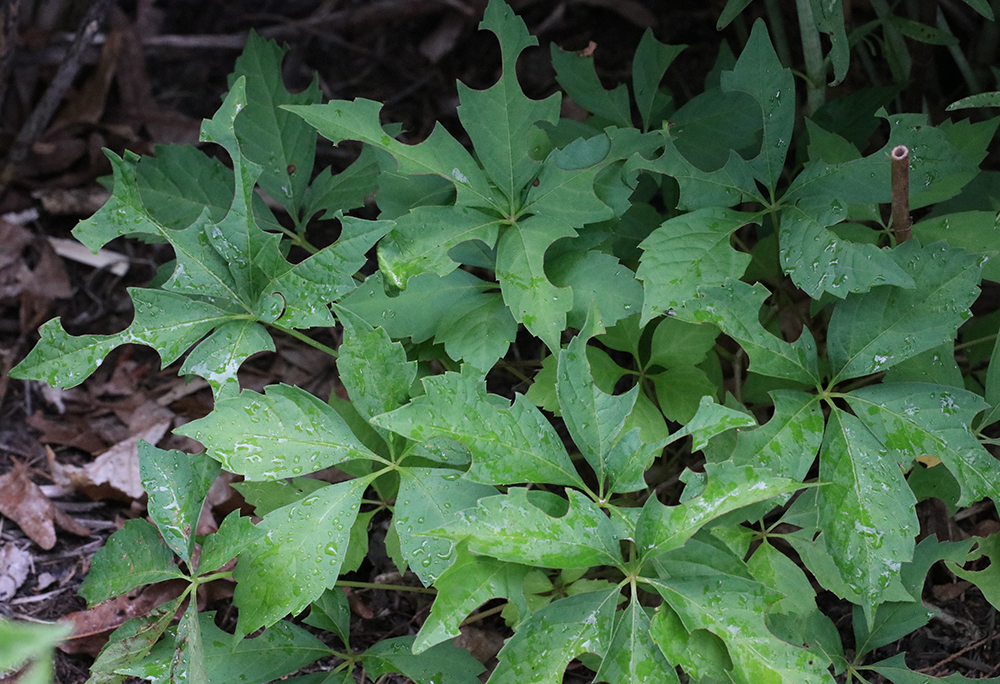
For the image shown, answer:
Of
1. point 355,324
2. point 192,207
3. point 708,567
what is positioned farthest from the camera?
point 192,207

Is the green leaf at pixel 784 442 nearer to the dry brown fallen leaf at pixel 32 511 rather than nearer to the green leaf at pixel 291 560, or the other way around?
the green leaf at pixel 291 560

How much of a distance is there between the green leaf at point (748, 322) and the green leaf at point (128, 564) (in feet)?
3.41

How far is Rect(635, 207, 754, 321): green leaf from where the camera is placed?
4.57ft

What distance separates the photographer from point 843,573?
129 centimetres

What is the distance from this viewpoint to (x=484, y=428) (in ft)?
4.17

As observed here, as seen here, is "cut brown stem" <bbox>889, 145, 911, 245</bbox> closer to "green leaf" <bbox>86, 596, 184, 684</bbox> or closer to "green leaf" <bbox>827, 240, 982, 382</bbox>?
"green leaf" <bbox>827, 240, 982, 382</bbox>

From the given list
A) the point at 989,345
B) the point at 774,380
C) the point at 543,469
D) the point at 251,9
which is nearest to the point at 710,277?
the point at 774,380

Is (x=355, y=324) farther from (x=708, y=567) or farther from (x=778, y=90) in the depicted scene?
(x=778, y=90)

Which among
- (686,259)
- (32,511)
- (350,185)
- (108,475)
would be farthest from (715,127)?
(32,511)

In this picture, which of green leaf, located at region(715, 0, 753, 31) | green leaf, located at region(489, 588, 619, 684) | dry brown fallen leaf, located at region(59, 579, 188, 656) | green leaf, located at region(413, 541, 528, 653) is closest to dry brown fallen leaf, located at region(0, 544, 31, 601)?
dry brown fallen leaf, located at region(59, 579, 188, 656)

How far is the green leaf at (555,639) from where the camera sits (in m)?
1.20

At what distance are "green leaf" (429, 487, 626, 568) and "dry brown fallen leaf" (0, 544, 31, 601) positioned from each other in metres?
1.30

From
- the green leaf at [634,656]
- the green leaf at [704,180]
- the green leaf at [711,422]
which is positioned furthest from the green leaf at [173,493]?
the green leaf at [704,180]

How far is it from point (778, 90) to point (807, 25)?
24 cm
